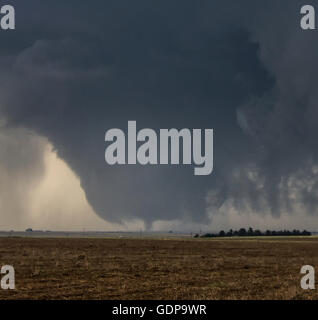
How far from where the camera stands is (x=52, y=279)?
27.9 metres

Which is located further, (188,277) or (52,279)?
(188,277)
